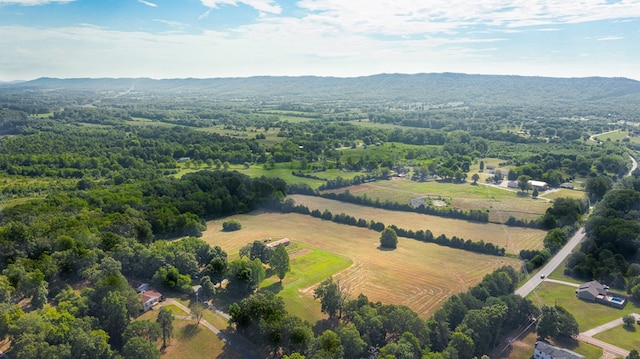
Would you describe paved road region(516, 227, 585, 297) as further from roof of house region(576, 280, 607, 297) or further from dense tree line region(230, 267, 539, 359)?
dense tree line region(230, 267, 539, 359)

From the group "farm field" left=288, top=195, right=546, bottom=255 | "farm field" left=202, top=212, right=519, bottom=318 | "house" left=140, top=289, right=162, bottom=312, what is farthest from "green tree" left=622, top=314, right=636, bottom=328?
"house" left=140, top=289, right=162, bottom=312

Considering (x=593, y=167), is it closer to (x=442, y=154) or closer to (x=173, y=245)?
(x=442, y=154)

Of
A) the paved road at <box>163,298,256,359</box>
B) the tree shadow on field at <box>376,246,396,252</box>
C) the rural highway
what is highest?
the rural highway

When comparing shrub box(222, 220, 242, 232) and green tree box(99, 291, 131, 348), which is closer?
green tree box(99, 291, 131, 348)

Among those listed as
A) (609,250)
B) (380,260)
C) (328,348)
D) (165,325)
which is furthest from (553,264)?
(165,325)

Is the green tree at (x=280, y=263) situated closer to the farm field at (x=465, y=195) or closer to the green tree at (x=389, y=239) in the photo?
the green tree at (x=389, y=239)

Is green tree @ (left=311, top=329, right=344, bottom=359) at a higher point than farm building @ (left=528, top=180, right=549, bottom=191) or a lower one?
higher

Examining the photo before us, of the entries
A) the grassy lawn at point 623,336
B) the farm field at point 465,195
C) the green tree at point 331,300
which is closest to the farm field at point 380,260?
the green tree at point 331,300
